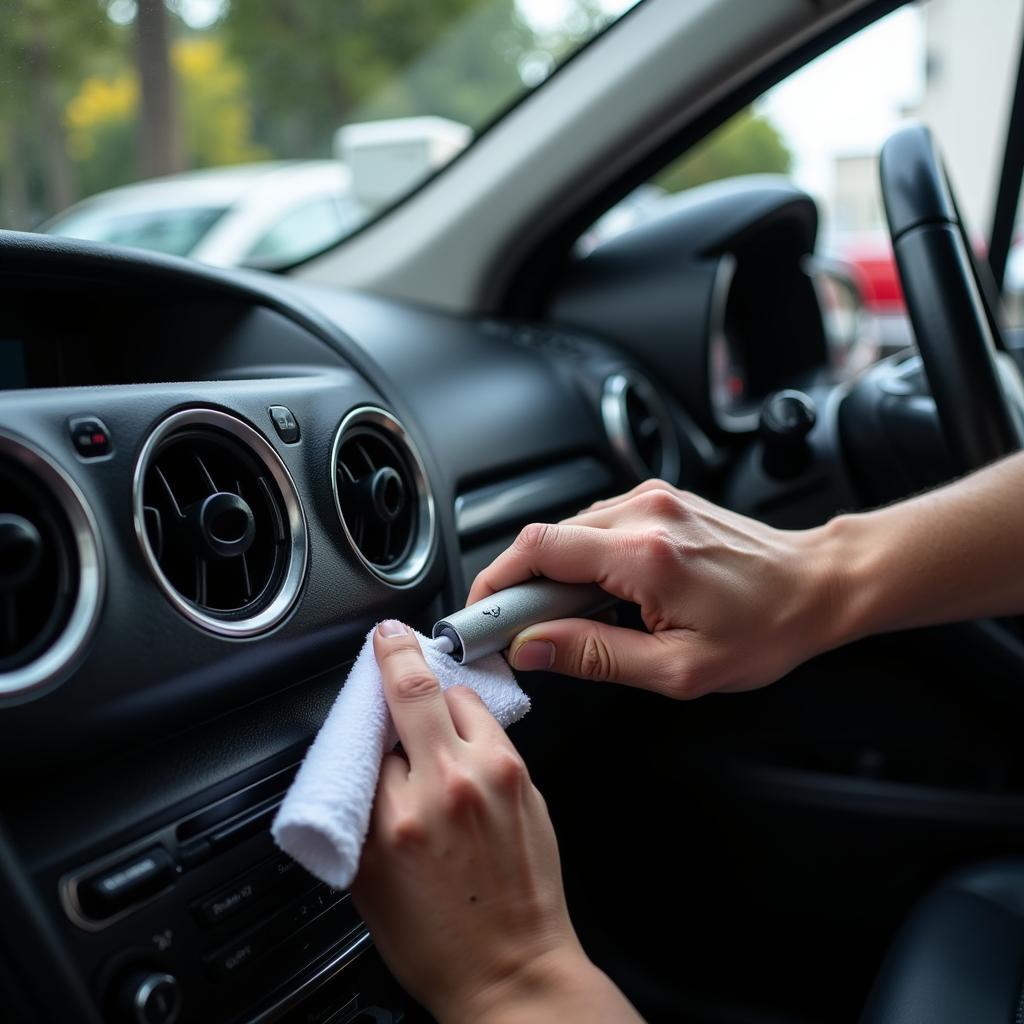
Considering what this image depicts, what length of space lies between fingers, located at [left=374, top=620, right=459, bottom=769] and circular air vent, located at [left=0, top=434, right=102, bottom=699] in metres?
0.19

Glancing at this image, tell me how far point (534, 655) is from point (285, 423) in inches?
11.2

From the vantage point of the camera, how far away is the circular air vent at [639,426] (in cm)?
139

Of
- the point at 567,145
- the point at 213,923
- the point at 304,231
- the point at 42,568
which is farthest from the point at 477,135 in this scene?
the point at 213,923

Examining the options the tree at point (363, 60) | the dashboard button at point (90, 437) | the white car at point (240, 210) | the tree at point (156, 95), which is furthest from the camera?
the white car at point (240, 210)

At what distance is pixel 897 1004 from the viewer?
2.81 ft

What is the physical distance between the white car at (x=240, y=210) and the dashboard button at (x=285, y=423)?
87cm

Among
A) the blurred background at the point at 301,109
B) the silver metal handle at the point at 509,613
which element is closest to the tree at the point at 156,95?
the blurred background at the point at 301,109

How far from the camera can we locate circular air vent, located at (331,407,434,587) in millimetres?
923

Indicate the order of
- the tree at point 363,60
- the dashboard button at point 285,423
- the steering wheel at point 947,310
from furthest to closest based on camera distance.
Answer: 1. the tree at point 363,60
2. the steering wheel at point 947,310
3. the dashboard button at point 285,423

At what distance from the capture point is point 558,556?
79cm

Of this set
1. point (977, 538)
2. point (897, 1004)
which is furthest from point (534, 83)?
point (897, 1004)

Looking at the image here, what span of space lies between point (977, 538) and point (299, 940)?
69 cm

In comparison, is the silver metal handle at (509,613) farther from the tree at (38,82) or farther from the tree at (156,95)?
the tree at (156,95)

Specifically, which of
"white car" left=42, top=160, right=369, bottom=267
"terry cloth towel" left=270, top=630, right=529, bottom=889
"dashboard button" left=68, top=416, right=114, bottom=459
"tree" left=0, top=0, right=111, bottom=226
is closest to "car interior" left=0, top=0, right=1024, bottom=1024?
"dashboard button" left=68, top=416, right=114, bottom=459
